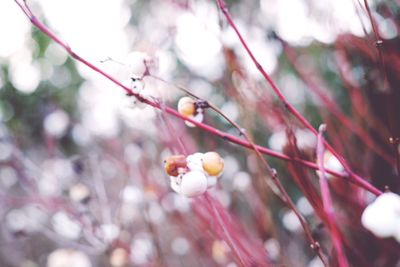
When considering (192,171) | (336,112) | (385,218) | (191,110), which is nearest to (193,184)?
(192,171)

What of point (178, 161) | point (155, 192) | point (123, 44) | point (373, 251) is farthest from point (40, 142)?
point (178, 161)

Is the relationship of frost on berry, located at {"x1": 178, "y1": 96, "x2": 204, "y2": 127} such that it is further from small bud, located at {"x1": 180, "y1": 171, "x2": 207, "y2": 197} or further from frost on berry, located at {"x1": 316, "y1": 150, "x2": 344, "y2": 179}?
frost on berry, located at {"x1": 316, "y1": 150, "x2": 344, "y2": 179}

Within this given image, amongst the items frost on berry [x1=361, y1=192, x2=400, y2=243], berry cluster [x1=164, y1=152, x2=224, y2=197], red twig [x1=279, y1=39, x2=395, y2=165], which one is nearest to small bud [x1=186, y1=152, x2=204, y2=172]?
berry cluster [x1=164, y1=152, x2=224, y2=197]

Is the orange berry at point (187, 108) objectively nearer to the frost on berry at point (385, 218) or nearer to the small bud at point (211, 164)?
the small bud at point (211, 164)

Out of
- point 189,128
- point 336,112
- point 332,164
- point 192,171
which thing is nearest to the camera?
point 192,171

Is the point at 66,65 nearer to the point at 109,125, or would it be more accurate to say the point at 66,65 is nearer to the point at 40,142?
the point at 40,142

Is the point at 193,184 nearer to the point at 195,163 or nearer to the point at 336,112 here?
the point at 195,163
